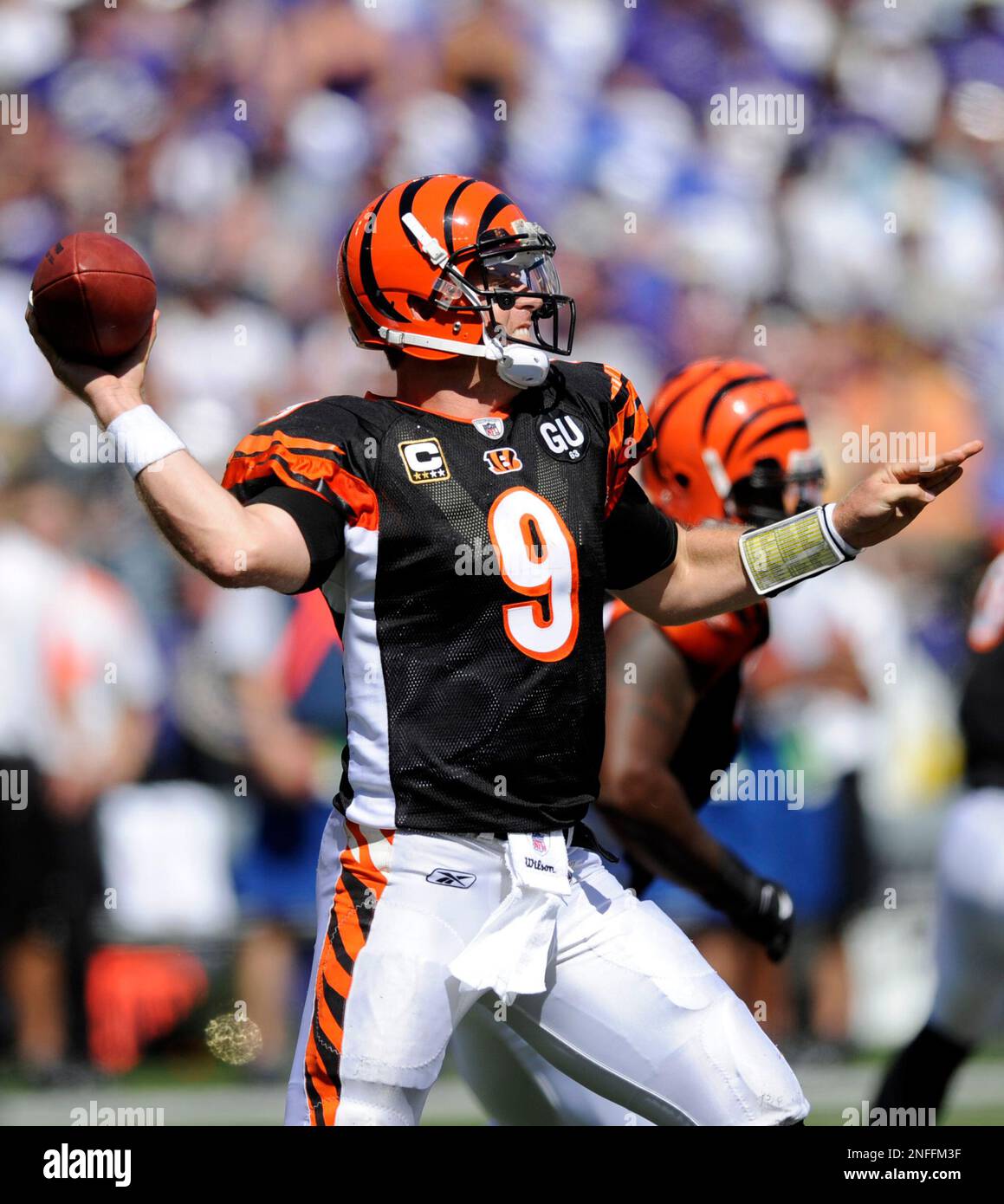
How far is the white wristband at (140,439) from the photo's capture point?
2.23 metres

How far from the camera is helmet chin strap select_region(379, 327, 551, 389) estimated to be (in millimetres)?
2594

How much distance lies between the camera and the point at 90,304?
7.60 ft

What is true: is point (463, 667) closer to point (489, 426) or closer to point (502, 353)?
point (489, 426)

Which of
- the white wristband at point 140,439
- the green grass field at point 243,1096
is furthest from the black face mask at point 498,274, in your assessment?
the green grass field at point 243,1096

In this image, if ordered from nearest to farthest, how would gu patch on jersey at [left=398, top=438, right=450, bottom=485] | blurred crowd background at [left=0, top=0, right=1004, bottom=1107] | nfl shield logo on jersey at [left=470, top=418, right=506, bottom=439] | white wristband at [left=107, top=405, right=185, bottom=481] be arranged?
white wristband at [left=107, top=405, right=185, bottom=481], gu patch on jersey at [left=398, top=438, right=450, bottom=485], nfl shield logo on jersey at [left=470, top=418, right=506, bottom=439], blurred crowd background at [left=0, top=0, right=1004, bottom=1107]

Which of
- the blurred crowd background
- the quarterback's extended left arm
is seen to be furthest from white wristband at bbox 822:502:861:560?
the blurred crowd background

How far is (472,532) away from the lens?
249 centimetres

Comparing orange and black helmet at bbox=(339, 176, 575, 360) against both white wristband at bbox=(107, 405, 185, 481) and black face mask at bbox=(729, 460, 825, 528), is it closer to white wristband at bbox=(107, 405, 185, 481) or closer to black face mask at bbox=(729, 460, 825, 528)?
white wristband at bbox=(107, 405, 185, 481)

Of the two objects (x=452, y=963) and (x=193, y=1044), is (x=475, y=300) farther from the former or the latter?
(x=193, y=1044)

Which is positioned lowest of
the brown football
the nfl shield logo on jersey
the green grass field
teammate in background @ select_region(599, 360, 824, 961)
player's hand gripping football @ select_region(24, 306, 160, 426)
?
the green grass field

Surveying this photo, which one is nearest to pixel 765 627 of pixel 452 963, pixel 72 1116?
pixel 452 963

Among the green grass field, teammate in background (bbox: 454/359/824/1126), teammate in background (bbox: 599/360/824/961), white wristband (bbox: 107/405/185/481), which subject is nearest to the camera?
white wristband (bbox: 107/405/185/481)
